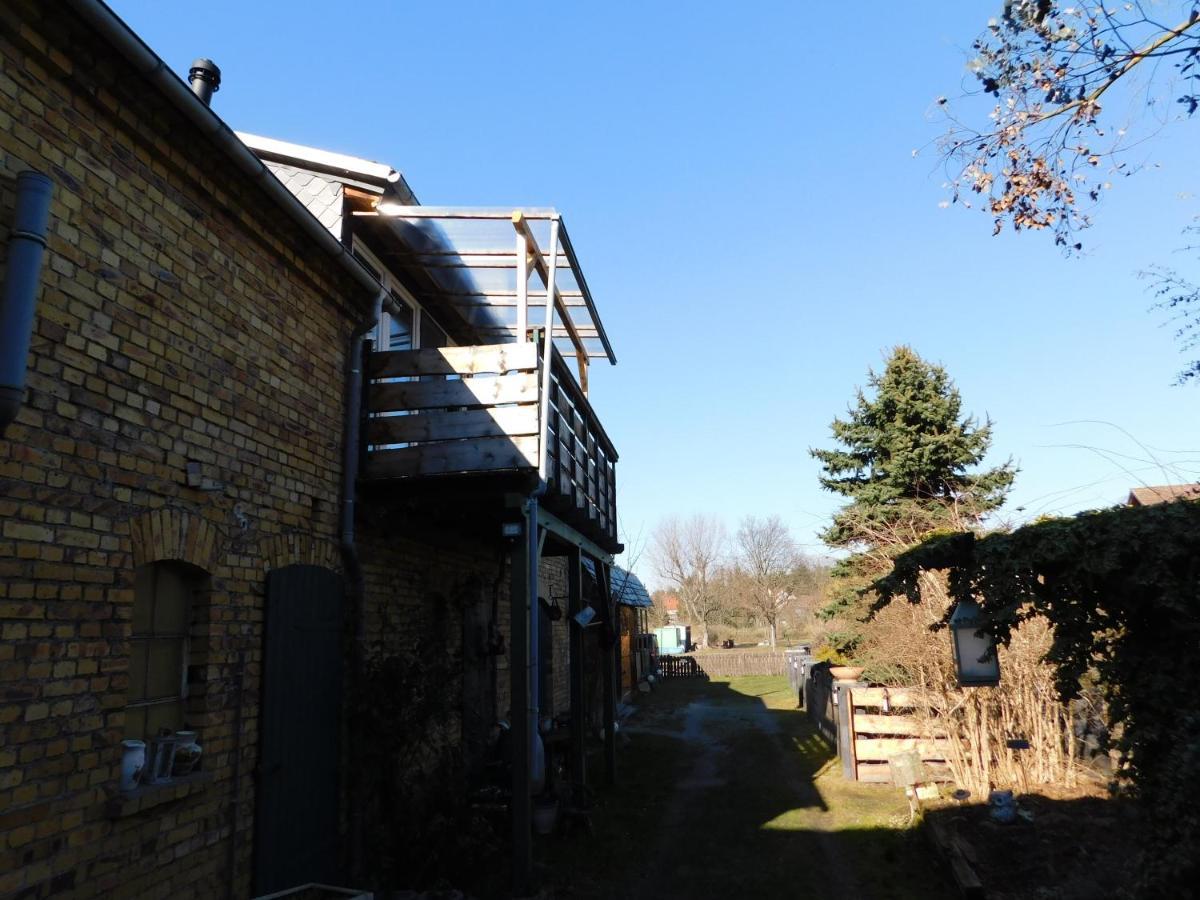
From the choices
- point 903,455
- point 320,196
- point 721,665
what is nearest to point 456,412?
point 320,196

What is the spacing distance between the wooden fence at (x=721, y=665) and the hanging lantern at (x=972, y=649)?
27.1 meters

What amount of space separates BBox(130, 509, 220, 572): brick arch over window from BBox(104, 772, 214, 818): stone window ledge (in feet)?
3.89

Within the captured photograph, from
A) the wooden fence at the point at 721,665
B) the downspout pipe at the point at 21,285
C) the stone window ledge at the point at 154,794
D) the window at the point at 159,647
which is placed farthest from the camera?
the wooden fence at the point at 721,665

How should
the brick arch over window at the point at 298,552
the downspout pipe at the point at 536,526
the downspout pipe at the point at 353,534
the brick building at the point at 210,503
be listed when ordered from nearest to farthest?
1. the brick building at the point at 210,503
2. the brick arch over window at the point at 298,552
3. the downspout pipe at the point at 353,534
4. the downspout pipe at the point at 536,526

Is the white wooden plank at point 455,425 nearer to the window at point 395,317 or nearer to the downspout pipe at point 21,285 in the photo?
the window at point 395,317

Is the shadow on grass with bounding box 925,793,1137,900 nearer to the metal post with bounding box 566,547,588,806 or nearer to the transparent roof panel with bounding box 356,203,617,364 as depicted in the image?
the metal post with bounding box 566,547,588,806

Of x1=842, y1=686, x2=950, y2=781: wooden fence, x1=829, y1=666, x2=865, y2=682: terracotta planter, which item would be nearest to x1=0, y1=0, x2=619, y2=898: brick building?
x1=842, y1=686, x2=950, y2=781: wooden fence

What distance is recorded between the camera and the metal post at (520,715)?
21.8ft

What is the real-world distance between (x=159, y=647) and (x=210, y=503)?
0.89 metres

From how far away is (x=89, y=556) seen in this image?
3.93 m

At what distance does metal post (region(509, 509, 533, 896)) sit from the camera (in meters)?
6.65

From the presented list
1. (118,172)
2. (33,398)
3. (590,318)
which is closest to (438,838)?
(33,398)

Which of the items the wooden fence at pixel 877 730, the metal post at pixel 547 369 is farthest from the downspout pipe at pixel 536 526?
the wooden fence at pixel 877 730

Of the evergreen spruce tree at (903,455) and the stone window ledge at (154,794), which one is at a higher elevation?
the evergreen spruce tree at (903,455)
